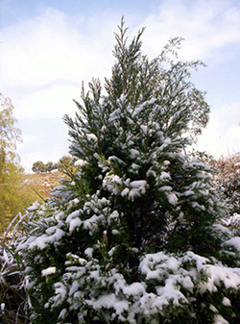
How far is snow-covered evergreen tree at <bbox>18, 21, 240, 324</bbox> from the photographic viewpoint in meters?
1.69

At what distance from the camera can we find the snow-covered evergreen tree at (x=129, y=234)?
169 cm

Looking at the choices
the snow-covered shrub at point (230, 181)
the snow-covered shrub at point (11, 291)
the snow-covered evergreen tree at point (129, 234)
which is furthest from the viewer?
the snow-covered shrub at point (230, 181)

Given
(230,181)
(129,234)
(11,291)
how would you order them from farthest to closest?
(230,181) < (11,291) < (129,234)

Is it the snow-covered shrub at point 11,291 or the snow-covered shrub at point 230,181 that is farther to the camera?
the snow-covered shrub at point 230,181

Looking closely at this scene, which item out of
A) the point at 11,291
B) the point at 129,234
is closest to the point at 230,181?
the point at 129,234

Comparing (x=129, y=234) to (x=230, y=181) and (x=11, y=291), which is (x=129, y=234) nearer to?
(x=11, y=291)

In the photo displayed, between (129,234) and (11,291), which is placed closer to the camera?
(129,234)

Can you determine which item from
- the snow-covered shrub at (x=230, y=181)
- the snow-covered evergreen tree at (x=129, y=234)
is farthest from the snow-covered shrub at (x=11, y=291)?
the snow-covered shrub at (x=230, y=181)

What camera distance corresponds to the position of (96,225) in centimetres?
202

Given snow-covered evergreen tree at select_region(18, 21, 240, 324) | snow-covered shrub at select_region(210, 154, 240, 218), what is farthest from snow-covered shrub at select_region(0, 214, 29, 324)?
snow-covered shrub at select_region(210, 154, 240, 218)

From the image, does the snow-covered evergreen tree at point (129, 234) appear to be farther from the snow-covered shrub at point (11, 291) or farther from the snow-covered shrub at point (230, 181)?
the snow-covered shrub at point (230, 181)

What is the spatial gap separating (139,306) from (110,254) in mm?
408

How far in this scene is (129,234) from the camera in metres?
2.18

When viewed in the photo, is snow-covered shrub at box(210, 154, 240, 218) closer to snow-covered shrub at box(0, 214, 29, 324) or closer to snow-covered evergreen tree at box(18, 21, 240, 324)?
snow-covered evergreen tree at box(18, 21, 240, 324)
